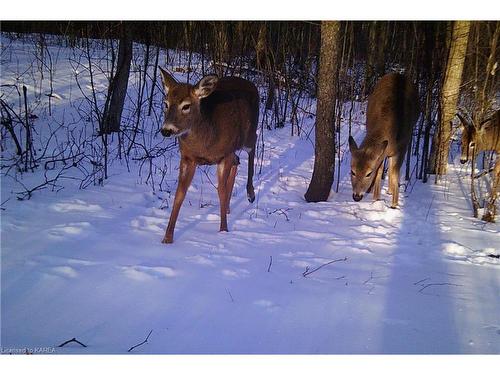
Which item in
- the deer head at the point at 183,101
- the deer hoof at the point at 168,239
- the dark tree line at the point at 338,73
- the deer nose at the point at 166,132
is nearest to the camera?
the deer nose at the point at 166,132

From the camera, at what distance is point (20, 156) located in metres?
7.34

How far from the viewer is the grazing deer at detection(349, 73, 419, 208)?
679 cm

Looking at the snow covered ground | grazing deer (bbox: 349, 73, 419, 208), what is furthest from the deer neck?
grazing deer (bbox: 349, 73, 419, 208)

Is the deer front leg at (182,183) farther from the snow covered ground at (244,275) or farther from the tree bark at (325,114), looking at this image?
the tree bark at (325,114)

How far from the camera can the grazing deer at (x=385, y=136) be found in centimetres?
679

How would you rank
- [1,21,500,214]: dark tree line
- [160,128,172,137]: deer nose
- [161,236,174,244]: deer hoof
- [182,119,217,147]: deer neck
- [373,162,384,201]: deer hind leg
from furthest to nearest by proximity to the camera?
1. [373,162,384,201]: deer hind leg
2. [1,21,500,214]: dark tree line
3. [182,119,217,147]: deer neck
4. [161,236,174,244]: deer hoof
5. [160,128,172,137]: deer nose

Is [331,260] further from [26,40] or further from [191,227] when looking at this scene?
[26,40]

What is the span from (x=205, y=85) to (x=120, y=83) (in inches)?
183

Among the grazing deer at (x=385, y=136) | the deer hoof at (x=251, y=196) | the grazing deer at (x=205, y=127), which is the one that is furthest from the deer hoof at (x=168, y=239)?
the grazing deer at (x=385, y=136)

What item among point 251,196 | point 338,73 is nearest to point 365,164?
point 338,73

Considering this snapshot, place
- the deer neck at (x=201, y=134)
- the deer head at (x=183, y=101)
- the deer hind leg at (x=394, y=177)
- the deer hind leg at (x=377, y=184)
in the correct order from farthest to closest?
1. the deer hind leg at (x=377, y=184)
2. the deer hind leg at (x=394, y=177)
3. the deer neck at (x=201, y=134)
4. the deer head at (x=183, y=101)

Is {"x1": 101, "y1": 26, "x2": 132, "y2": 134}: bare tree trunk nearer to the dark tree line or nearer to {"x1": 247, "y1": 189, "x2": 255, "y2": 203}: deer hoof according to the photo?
the dark tree line

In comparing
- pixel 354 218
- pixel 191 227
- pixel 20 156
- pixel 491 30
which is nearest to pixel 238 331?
pixel 191 227

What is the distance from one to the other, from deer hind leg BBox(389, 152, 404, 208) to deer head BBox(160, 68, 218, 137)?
3.46 m
